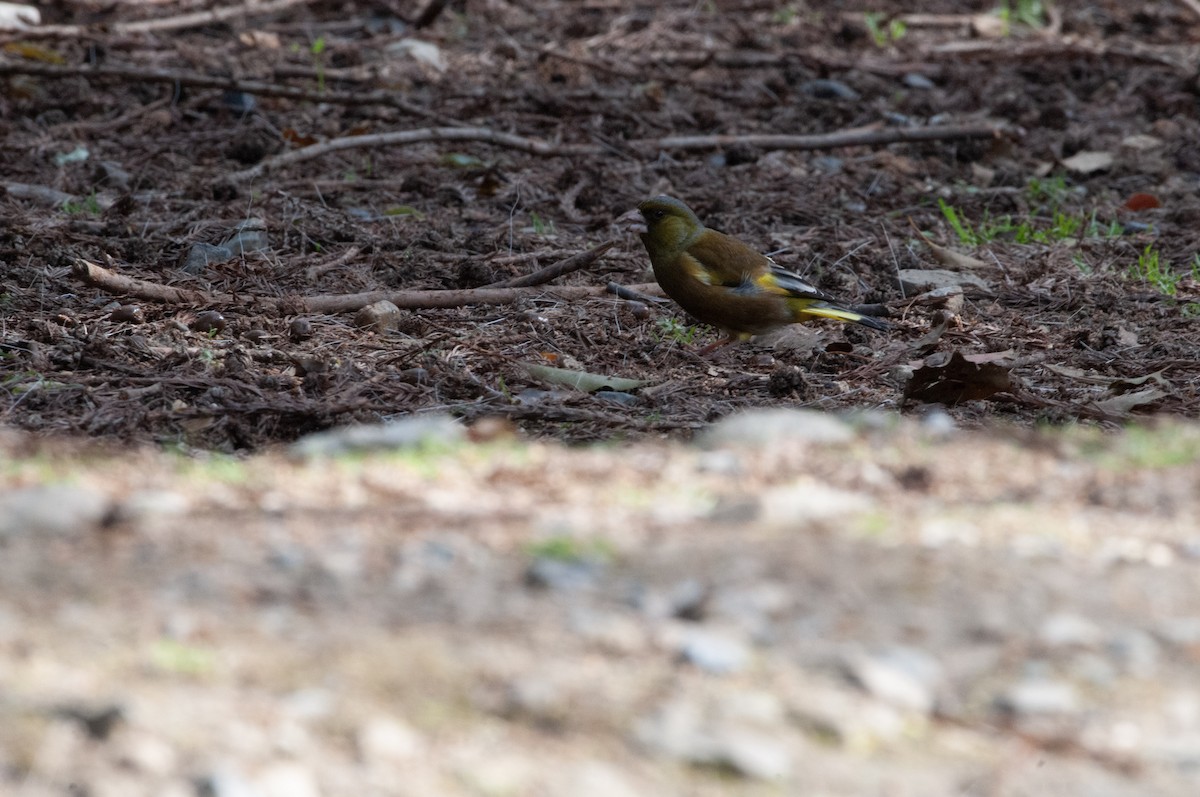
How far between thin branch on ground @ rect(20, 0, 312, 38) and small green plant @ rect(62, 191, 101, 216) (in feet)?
8.69

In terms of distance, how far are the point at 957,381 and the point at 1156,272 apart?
2.47 metres

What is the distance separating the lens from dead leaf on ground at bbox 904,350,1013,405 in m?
5.54

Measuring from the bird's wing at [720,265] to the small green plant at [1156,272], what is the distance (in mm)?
2014

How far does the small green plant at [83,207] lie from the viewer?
7820mm

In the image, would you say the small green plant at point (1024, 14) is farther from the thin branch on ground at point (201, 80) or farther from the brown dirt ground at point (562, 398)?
the thin branch on ground at point (201, 80)

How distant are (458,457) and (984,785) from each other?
1.72 m

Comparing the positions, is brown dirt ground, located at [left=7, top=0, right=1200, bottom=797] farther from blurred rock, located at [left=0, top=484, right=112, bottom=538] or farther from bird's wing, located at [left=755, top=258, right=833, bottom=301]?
bird's wing, located at [left=755, top=258, right=833, bottom=301]

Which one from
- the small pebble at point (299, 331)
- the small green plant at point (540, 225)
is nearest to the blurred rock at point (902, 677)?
the small pebble at point (299, 331)

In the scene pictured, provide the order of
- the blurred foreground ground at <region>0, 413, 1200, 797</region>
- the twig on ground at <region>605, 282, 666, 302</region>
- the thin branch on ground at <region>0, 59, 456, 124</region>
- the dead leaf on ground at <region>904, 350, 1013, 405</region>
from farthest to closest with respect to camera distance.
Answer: the thin branch on ground at <region>0, 59, 456, 124</region> < the twig on ground at <region>605, 282, 666, 302</region> < the dead leaf on ground at <region>904, 350, 1013, 405</region> < the blurred foreground ground at <region>0, 413, 1200, 797</region>

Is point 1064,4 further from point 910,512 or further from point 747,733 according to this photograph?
point 747,733

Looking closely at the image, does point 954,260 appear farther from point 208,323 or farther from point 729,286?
point 208,323

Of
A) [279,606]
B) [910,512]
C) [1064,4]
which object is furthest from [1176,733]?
[1064,4]

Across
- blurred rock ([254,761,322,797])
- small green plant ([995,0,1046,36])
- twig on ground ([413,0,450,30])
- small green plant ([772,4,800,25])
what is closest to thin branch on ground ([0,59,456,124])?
twig on ground ([413,0,450,30])

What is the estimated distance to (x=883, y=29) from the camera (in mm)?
12742
